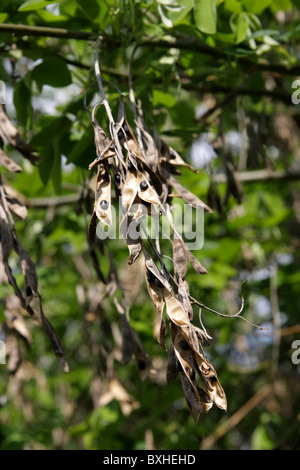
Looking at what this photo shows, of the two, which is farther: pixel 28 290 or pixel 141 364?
pixel 141 364

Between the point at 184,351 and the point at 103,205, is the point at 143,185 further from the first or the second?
the point at 184,351

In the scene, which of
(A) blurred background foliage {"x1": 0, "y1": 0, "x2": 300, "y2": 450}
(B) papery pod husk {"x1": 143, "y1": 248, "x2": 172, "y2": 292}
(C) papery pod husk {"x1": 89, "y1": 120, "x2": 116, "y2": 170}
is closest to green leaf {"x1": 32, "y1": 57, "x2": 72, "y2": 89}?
(A) blurred background foliage {"x1": 0, "y1": 0, "x2": 300, "y2": 450}

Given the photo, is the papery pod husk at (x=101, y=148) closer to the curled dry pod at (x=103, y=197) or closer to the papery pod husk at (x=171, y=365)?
the curled dry pod at (x=103, y=197)

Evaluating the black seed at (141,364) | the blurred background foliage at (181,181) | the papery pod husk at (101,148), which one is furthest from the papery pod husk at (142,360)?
the papery pod husk at (101,148)

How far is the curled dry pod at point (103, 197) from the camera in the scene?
36.4 inches

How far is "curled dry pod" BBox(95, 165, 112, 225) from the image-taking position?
3.03 feet

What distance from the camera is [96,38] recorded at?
4.28 feet

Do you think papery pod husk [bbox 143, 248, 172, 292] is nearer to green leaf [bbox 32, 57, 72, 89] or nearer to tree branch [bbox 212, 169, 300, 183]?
green leaf [bbox 32, 57, 72, 89]

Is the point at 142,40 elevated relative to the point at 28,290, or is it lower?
elevated

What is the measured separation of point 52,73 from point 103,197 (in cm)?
62

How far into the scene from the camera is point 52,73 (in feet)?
4.70

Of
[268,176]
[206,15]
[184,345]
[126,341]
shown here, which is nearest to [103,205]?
[184,345]

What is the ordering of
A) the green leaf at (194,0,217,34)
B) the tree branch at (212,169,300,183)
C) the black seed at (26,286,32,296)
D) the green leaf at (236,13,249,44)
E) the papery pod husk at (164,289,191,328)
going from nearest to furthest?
the papery pod husk at (164,289,191,328) → the black seed at (26,286,32,296) → the green leaf at (194,0,217,34) → the green leaf at (236,13,249,44) → the tree branch at (212,169,300,183)

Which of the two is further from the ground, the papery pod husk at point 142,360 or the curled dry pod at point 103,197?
the curled dry pod at point 103,197
